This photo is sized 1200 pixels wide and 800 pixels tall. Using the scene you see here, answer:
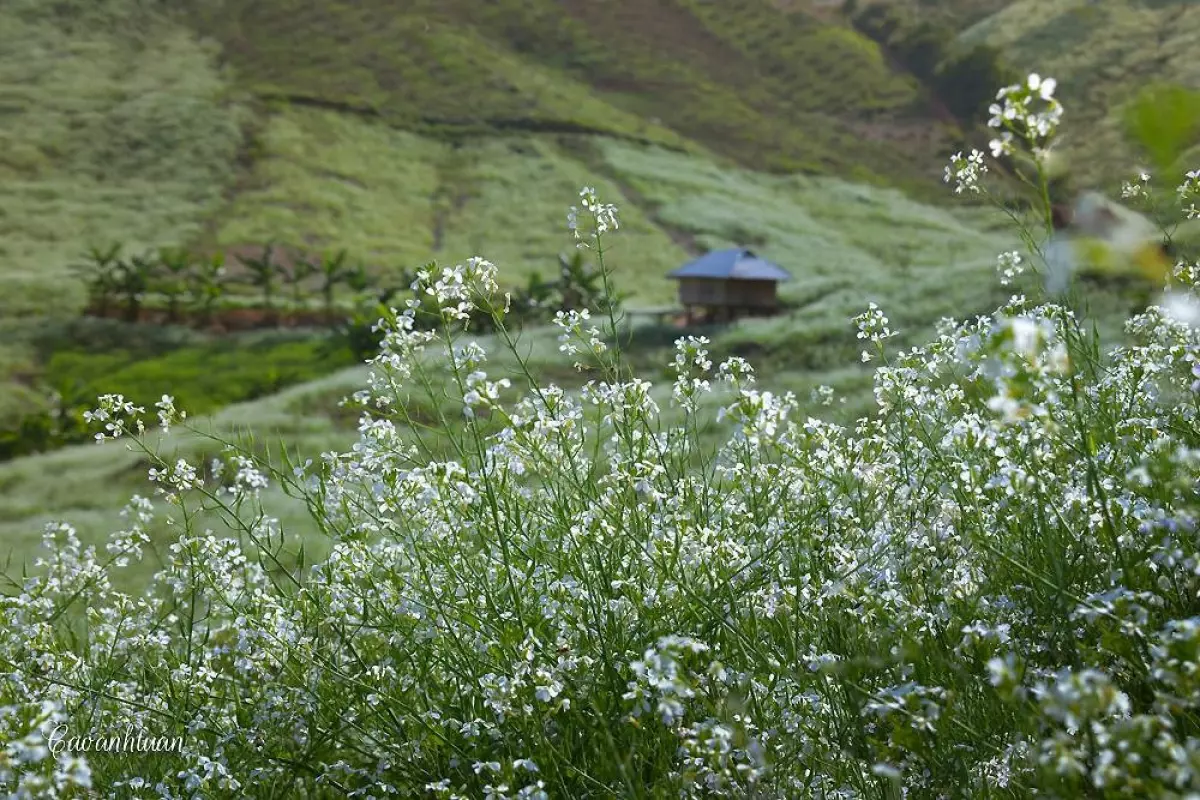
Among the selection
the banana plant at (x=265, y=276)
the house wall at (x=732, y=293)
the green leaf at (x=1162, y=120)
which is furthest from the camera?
the house wall at (x=732, y=293)

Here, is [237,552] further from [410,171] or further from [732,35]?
[732,35]

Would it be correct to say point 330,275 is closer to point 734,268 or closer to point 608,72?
point 734,268

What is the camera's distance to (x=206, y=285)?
15.7 metres

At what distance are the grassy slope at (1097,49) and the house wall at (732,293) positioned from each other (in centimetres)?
789

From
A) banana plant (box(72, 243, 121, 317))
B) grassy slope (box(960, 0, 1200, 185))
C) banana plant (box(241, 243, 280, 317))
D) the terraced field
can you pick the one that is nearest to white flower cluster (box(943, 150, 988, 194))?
the terraced field

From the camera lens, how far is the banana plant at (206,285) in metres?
15.6

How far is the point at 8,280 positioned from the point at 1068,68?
20284 millimetres

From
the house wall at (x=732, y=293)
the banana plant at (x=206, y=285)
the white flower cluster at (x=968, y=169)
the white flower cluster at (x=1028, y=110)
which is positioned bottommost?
the banana plant at (x=206, y=285)

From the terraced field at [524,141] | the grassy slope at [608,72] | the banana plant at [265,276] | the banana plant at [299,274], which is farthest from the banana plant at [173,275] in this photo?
the grassy slope at [608,72]

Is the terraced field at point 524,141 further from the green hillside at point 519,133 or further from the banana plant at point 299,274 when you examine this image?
the banana plant at point 299,274

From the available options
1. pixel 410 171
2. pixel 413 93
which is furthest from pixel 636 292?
pixel 413 93

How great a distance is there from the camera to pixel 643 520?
336cm

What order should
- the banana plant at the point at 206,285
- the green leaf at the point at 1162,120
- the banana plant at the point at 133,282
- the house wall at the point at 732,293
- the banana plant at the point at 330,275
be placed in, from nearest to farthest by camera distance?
the green leaf at the point at 1162,120 < the banana plant at the point at 133,282 < the banana plant at the point at 206,285 < the house wall at the point at 732,293 < the banana plant at the point at 330,275

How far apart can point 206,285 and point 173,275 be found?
26.1 inches
